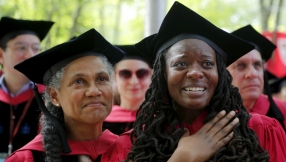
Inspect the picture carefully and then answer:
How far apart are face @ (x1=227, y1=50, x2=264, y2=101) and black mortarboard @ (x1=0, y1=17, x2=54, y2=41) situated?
2.30 metres

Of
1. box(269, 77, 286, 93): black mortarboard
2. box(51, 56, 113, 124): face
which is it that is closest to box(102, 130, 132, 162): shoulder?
box(51, 56, 113, 124): face

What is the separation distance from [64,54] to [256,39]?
2.32m

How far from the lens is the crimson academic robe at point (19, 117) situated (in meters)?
5.22

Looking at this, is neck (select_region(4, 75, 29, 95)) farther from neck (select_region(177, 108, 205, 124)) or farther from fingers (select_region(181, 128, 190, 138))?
fingers (select_region(181, 128, 190, 138))

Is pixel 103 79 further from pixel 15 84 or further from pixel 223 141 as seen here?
pixel 15 84

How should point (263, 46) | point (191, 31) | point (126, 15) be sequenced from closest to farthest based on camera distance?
1. point (191, 31)
2. point (263, 46)
3. point (126, 15)

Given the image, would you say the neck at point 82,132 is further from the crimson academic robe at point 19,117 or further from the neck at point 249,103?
the neck at point 249,103

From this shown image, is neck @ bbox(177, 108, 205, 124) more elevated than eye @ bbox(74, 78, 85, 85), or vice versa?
eye @ bbox(74, 78, 85, 85)

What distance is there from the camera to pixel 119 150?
3568 millimetres

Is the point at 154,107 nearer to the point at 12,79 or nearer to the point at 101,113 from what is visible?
Result: the point at 101,113

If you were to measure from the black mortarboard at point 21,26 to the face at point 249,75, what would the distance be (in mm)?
2303

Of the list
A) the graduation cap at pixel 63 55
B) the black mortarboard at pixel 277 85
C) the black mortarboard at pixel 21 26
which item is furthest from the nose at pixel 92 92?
the black mortarboard at pixel 277 85

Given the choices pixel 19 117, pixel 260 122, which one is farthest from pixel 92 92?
pixel 19 117

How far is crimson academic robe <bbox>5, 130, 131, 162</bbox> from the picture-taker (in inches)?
144
